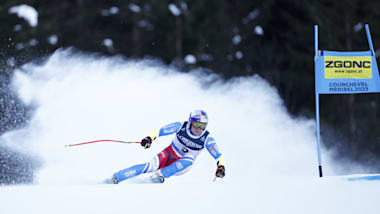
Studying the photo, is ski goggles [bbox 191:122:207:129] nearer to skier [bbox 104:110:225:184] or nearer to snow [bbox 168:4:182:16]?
skier [bbox 104:110:225:184]

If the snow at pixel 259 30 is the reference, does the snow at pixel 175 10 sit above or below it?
above

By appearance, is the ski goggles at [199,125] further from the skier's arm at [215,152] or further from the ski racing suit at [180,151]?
the skier's arm at [215,152]

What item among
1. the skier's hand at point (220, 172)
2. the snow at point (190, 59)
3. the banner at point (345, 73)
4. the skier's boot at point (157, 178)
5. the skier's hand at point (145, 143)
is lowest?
the skier's boot at point (157, 178)

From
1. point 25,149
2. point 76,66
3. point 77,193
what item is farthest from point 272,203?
point 76,66

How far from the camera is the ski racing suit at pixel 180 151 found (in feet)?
27.4

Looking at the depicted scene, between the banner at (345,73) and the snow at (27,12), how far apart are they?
54.7 feet

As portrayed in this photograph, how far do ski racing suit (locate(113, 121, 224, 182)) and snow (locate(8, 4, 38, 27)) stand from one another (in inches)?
630

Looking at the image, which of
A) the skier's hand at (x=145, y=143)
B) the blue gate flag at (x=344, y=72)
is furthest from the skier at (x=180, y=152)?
the blue gate flag at (x=344, y=72)

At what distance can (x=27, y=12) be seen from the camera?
23.6 metres

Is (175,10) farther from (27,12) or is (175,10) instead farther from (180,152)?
(180,152)

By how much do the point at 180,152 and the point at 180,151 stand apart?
15 mm

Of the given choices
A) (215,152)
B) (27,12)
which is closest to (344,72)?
(215,152)

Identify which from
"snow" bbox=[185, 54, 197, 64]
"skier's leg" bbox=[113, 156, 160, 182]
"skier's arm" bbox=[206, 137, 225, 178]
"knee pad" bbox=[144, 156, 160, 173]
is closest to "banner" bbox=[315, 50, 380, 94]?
"skier's arm" bbox=[206, 137, 225, 178]

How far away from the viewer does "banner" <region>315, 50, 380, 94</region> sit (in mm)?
8922
